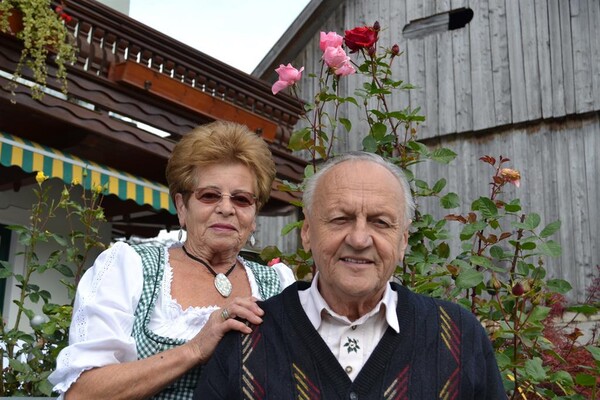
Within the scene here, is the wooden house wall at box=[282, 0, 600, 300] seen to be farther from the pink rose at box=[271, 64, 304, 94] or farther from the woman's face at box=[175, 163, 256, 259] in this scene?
the woman's face at box=[175, 163, 256, 259]

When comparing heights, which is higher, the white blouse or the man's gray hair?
the man's gray hair

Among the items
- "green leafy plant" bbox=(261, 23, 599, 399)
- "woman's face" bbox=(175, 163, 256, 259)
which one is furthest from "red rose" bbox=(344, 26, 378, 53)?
"woman's face" bbox=(175, 163, 256, 259)

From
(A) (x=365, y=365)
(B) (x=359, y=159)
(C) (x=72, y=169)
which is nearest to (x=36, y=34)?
(C) (x=72, y=169)

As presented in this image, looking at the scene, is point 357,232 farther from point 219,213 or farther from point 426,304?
point 219,213

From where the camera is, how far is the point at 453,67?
10.8 m

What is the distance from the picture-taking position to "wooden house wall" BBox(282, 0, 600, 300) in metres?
9.62

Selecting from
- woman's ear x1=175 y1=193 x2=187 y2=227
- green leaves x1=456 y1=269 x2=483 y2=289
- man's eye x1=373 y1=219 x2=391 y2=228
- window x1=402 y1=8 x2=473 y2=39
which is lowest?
green leaves x1=456 y1=269 x2=483 y2=289

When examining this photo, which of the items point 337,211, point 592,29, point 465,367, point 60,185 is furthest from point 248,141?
point 592,29

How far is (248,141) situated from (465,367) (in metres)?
1.01

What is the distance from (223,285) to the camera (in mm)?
2383

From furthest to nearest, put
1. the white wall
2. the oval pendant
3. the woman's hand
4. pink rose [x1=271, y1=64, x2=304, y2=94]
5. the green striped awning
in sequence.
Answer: the white wall → the green striped awning → pink rose [x1=271, y1=64, x2=304, y2=94] → the oval pendant → the woman's hand

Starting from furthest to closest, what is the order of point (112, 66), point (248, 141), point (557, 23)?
1. point (557, 23)
2. point (112, 66)
3. point (248, 141)

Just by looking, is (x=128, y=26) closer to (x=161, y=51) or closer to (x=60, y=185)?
(x=161, y=51)

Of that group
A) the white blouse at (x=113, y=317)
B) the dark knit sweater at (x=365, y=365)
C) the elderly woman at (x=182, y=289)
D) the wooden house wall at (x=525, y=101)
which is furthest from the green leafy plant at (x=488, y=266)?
the wooden house wall at (x=525, y=101)
